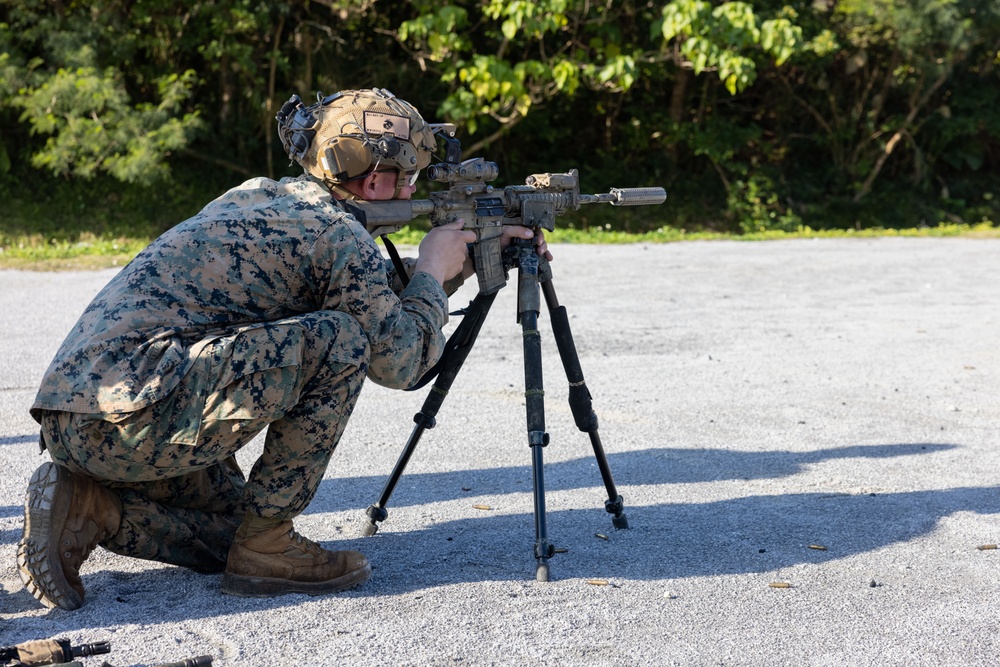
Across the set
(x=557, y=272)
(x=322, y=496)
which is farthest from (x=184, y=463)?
(x=557, y=272)

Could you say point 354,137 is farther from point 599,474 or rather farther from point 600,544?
point 599,474

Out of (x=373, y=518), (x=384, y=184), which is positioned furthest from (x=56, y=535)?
(x=384, y=184)

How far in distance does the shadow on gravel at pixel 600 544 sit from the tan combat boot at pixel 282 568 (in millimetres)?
41

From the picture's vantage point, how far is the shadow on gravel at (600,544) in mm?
3080

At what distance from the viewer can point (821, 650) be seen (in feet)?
9.27

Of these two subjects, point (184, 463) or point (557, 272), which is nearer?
point (184, 463)

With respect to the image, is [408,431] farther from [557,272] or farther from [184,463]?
[557,272]

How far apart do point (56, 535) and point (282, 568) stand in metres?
0.60

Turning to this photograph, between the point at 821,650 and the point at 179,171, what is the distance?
14.8m

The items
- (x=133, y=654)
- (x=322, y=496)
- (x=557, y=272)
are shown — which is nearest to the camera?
(x=133, y=654)

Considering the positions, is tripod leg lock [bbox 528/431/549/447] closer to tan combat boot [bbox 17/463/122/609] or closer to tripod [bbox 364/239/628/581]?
tripod [bbox 364/239/628/581]

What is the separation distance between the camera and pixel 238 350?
2840mm

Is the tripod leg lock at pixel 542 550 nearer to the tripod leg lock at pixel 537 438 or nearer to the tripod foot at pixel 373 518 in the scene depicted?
the tripod leg lock at pixel 537 438

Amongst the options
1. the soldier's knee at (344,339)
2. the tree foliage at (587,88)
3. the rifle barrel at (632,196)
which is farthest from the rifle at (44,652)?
the tree foliage at (587,88)
